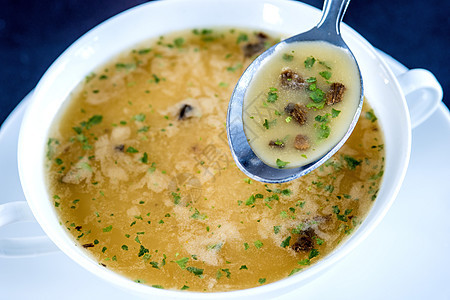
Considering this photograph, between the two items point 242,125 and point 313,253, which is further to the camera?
point 242,125

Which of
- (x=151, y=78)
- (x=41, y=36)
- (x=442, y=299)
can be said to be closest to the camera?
(x=442, y=299)

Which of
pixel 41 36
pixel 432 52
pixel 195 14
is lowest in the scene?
pixel 41 36

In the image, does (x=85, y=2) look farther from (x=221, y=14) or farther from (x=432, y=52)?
(x=432, y=52)

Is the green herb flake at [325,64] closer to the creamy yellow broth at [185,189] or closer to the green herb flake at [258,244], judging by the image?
the creamy yellow broth at [185,189]

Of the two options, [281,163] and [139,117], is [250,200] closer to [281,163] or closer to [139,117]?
[281,163]

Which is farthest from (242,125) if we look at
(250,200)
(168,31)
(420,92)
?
(168,31)

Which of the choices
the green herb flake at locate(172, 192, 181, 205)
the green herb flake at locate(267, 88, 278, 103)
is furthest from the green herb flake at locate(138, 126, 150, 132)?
the green herb flake at locate(267, 88, 278, 103)

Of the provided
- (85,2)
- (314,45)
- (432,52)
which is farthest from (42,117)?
(432,52)

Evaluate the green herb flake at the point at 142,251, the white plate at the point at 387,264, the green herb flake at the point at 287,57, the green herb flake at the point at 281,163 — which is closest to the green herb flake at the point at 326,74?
the green herb flake at the point at 287,57

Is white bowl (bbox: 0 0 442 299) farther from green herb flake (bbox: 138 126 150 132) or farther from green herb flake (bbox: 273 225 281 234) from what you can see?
green herb flake (bbox: 138 126 150 132)
